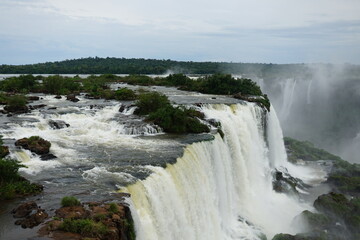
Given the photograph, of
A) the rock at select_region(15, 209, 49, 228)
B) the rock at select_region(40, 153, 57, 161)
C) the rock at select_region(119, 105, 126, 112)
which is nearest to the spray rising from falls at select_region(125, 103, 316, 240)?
the rock at select_region(15, 209, 49, 228)

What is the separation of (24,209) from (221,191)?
957 centimetres

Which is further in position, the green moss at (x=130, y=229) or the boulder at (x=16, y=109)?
the boulder at (x=16, y=109)

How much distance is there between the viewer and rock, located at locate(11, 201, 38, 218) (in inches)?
364

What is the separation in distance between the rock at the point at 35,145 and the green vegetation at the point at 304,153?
2364 centimetres

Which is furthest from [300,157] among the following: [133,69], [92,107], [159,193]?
[133,69]

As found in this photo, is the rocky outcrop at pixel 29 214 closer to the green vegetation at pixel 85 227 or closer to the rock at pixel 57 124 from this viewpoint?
the green vegetation at pixel 85 227

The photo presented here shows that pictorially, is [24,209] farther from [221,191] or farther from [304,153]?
[304,153]

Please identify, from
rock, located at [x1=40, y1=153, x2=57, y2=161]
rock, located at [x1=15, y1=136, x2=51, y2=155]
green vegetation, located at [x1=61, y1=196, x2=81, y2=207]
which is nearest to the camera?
green vegetation, located at [x1=61, y1=196, x2=81, y2=207]

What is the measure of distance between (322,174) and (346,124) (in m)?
28.5

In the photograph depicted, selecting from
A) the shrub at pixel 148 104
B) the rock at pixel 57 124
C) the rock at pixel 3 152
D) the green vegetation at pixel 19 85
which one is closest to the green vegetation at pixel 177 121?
the shrub at pixel 148 104

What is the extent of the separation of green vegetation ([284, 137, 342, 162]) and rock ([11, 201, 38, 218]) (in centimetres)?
2653

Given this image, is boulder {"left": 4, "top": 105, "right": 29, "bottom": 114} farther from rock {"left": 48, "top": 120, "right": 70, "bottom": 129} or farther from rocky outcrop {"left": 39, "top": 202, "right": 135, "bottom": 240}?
rocky outcrop {"left": 39, "top": 202, "right": 135, "bottom": 240}

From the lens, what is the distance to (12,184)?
10664 millimetres

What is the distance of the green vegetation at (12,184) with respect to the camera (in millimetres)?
10422
